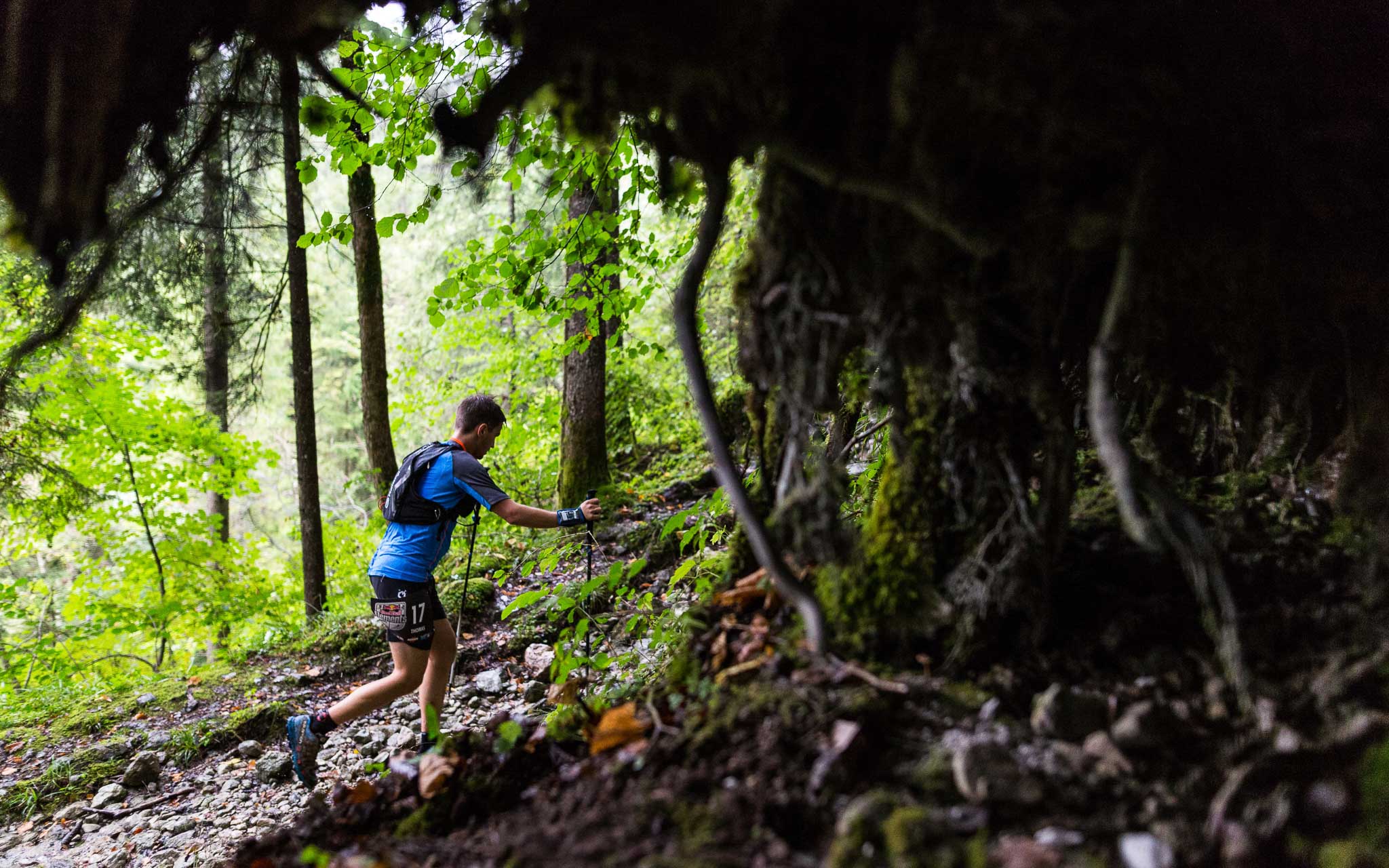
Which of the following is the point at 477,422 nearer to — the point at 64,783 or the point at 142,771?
the point at 142,771

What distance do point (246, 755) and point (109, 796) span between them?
827 mm

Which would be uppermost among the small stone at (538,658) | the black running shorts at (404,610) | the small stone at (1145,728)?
the small stone at (1145,728)

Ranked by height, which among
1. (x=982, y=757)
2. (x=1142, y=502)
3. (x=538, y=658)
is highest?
(x=1142, y=502)

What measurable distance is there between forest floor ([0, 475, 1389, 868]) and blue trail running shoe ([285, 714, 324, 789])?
275 cm

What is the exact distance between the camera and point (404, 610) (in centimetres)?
451

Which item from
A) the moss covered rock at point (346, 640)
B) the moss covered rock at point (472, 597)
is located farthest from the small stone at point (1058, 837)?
the moss covered rock at point (346, 640)

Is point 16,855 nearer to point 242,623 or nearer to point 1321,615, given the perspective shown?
point 242,623

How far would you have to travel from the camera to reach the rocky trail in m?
4.34

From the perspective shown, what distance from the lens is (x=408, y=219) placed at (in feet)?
12.4

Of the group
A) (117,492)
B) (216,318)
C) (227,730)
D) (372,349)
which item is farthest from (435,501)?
(117,492)

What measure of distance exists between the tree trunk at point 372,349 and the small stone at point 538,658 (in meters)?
3.53

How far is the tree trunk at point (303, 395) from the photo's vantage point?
7.96 meters

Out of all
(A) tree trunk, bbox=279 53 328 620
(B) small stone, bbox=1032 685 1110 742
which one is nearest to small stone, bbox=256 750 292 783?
(A) tree trunk, bbox=279 53 328 620

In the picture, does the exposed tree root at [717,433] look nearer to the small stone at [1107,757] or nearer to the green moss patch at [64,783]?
the small stone at [1107,757]
